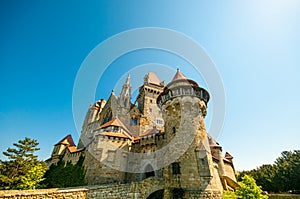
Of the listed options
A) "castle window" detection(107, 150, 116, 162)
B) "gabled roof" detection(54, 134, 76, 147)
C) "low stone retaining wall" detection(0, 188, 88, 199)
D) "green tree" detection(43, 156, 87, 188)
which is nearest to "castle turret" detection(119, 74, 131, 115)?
"gabled roof" detection(54, 134, 76, 147)

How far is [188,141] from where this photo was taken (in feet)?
49.1

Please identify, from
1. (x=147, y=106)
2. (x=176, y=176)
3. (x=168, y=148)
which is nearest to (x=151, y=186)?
(x=176, y=176)

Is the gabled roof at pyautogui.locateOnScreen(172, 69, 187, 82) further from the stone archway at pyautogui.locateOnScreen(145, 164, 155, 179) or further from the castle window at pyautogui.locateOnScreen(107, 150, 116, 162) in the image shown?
the castle window at pyautogui.locateOnScreen(107, 150, 116, 162)

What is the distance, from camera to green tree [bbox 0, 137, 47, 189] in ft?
52.9

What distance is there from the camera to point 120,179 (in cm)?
1845

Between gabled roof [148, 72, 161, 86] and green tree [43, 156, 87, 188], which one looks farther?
gabled roof [148, 72, 161, 86]

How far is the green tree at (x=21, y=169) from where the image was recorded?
16.1 metres

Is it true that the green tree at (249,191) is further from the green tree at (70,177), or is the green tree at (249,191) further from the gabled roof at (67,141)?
the gabled roof at (67,141)

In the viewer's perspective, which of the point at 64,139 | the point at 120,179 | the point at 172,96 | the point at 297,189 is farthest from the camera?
the point at 64,139

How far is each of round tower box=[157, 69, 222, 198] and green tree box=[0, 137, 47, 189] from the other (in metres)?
15.3

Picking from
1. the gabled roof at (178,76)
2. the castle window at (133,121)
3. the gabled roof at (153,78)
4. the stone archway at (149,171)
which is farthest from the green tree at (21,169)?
the gabled roof at (153,78)

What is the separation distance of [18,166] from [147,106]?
922 inches

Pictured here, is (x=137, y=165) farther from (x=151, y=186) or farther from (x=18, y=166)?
(x=18, y=166)

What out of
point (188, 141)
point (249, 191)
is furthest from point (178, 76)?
point (249, 191)
